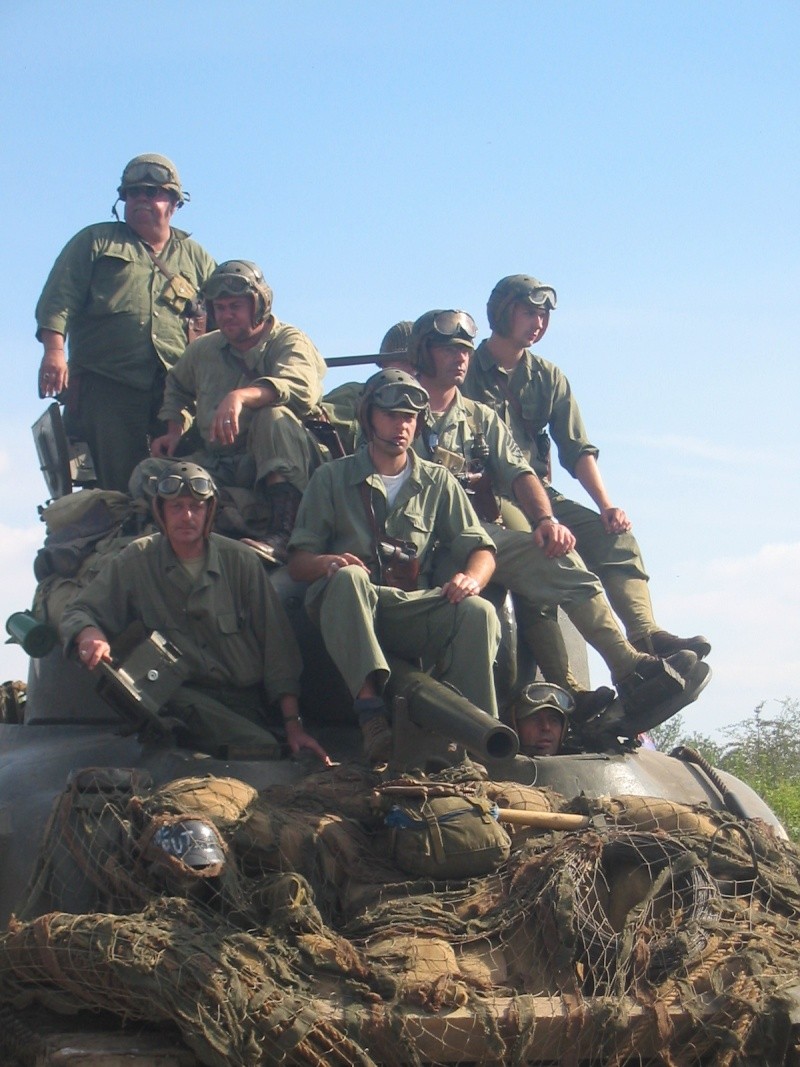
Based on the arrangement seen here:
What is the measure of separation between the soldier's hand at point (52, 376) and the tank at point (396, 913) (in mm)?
3083

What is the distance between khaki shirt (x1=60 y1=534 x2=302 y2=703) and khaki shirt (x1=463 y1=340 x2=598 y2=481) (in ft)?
Result: 8.33

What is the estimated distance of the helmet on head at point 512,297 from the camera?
31.0 ft

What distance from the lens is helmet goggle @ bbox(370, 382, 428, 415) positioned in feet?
25.6

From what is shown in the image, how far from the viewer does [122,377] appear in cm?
1016

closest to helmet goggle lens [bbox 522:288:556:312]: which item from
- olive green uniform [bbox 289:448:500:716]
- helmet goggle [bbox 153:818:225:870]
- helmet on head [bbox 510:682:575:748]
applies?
olive green uniform [bbox 289:448:500:716]

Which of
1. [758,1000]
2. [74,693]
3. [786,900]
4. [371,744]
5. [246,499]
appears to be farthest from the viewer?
[246,499]

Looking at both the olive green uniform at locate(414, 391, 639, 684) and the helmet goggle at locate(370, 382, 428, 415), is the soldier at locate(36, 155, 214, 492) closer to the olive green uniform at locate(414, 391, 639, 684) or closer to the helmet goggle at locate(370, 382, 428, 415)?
the helmet goggle at locate(370, 382, 428, 415)

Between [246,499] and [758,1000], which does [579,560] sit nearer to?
[246,499]

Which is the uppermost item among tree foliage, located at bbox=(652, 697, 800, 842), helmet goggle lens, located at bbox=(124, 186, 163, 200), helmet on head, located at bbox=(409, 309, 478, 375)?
helmet goggle lens, located at bbox=(124, 186, 163, 200)

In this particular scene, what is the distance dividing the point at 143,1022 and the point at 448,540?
3.13 m

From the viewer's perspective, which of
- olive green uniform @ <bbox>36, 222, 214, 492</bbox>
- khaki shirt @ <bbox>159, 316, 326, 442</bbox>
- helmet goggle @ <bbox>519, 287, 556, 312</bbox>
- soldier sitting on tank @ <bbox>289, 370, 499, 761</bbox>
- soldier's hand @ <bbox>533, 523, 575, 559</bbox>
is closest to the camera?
soldier sitting on tank @ <bbox>289, 370, 499, 761</bbox>

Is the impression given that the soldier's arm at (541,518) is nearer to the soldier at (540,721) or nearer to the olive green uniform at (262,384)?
the soldier at (540,721)

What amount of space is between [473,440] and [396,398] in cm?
102

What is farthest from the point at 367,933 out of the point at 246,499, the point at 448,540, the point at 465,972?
the point at 246,499
